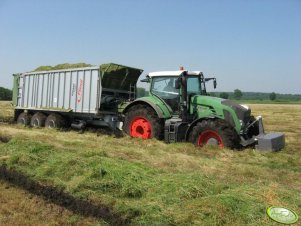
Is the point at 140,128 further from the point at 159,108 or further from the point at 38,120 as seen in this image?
the point at 38,120

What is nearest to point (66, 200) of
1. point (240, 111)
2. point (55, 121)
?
point (240, 111)

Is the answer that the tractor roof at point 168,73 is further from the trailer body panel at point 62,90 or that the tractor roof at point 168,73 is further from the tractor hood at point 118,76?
the trailer body panel at point 62,90

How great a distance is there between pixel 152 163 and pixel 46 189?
278cm

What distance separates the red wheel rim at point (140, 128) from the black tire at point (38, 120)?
15.1ft

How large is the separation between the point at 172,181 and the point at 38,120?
10.4m

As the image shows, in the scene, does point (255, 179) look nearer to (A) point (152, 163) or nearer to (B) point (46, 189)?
(A) point (152, 163)

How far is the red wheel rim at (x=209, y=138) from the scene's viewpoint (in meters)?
9.94

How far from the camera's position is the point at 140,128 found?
38.7 ft

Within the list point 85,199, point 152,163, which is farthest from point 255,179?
point 85,199

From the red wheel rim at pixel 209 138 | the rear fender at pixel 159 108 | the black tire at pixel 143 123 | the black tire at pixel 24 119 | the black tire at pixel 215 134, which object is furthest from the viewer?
the black tire at pixel 24 119

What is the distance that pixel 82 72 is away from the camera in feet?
43.7

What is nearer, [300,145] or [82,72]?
[300,145]

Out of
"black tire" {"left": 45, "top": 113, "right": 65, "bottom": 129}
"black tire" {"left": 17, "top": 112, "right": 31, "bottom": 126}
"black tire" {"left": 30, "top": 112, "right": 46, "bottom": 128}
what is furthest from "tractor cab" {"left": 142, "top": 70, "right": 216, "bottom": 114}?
"black tire" {"left": 17, "top": 112, "right": 31, "bottom": 126}

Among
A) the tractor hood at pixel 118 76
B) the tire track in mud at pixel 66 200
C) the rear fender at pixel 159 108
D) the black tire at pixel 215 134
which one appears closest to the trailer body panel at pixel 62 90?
the tractor hood at pixel 118 76
